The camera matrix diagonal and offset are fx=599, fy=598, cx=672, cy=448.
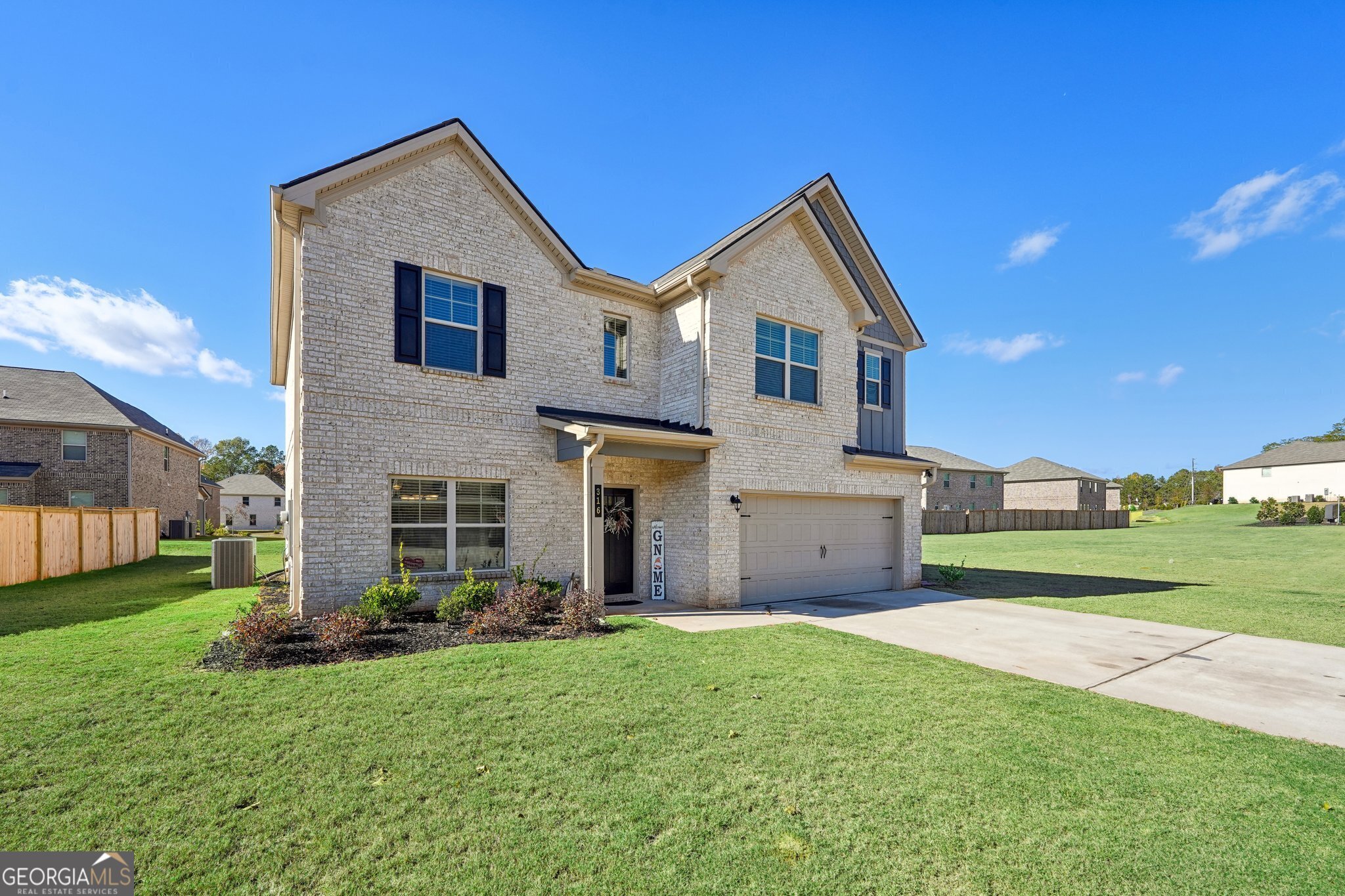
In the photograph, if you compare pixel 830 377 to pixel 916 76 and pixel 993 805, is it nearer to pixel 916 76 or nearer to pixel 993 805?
pixel 916 76

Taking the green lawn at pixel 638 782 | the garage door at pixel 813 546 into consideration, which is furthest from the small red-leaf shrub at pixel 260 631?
the garage door at pixel 813 546

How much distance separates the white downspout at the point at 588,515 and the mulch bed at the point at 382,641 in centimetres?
101

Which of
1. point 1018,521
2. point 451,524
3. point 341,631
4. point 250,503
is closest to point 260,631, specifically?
point 341,631

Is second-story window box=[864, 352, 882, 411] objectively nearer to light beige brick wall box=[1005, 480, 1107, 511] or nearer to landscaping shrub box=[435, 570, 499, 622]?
landscaping shrub box=[435, 570, 499, 622]

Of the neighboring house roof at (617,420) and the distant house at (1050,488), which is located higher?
the neighboring house roof at (617,420)

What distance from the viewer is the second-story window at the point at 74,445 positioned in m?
24.8

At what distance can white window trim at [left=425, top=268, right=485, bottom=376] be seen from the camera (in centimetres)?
973

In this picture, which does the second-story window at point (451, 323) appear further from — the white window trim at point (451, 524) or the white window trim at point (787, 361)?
the white window trim at point (787, 361)

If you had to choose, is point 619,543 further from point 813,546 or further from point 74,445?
point 74,445

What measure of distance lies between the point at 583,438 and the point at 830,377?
6.20 meters

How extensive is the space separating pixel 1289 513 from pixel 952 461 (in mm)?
21849

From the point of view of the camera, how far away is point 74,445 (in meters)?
25.0

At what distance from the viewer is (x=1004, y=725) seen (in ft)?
17.2

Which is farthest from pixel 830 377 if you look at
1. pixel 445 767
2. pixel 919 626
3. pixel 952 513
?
pixel 952 513
